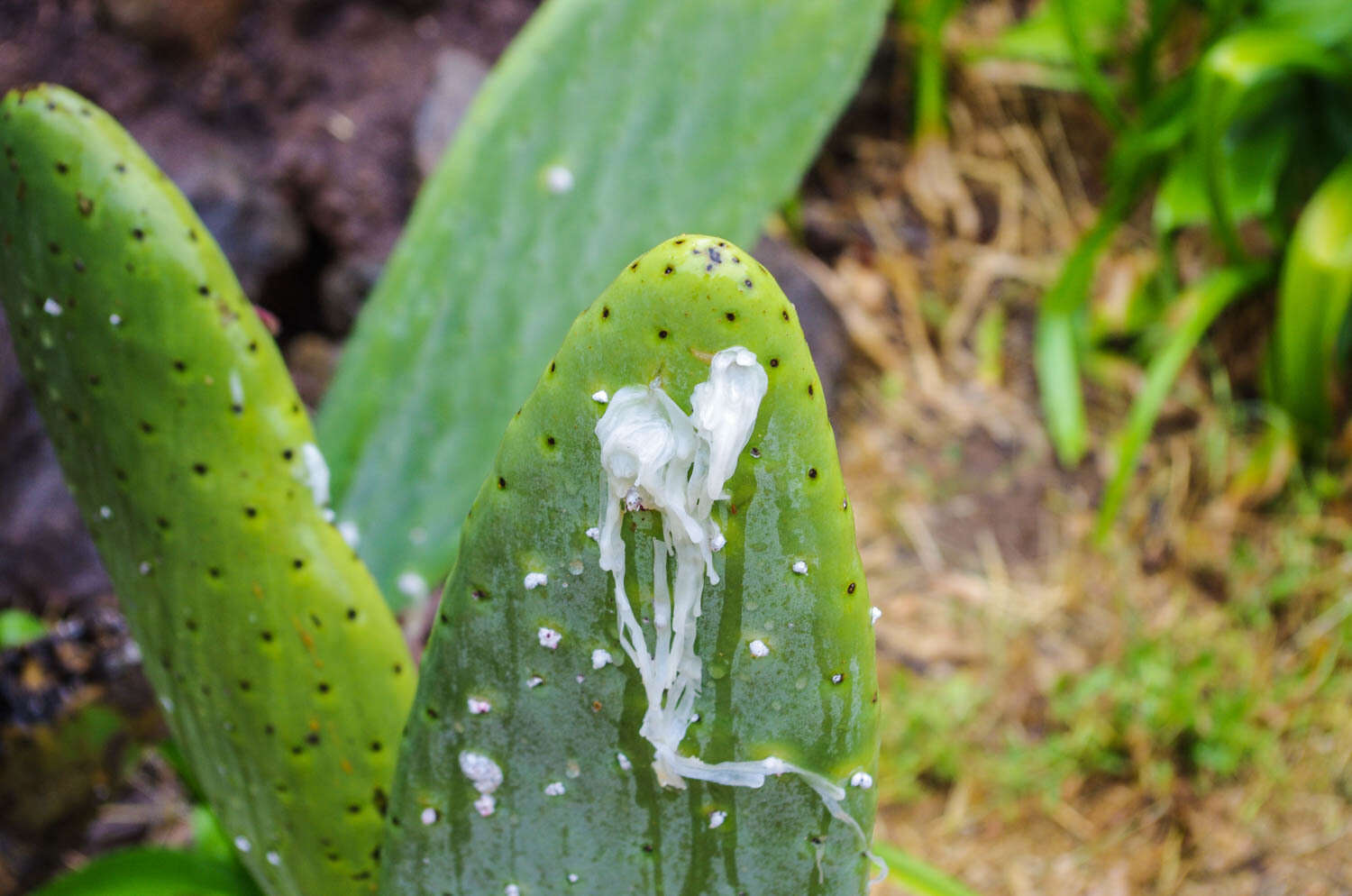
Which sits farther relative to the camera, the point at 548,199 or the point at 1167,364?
the point at 1167,364

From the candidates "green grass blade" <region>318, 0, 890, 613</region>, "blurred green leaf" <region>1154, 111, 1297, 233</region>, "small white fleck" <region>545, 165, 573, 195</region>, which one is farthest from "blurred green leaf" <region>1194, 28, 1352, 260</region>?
"small white fleck" <region>545, 165, 573, 195</region>

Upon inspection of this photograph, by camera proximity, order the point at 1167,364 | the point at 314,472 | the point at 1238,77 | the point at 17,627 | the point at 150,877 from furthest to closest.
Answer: the point at 1167,364
the point at 1238,77
the point at 17,627
the point at 150,877
the point at 314,472

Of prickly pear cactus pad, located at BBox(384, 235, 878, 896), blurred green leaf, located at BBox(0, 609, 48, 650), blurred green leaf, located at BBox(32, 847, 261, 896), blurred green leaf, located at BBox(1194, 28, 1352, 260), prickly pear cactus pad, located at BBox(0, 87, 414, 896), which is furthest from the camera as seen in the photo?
blurred green leaf, located at BBox(1194, 28, 1352, 260)

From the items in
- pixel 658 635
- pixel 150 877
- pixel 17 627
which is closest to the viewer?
pixel 658 635

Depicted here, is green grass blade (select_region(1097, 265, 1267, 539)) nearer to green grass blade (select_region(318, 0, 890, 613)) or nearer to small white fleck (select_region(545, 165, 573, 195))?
green grass blade (select_region(318, 0, 890, 613))

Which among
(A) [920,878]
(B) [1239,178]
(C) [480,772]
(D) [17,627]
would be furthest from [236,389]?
(B) [1239,178]

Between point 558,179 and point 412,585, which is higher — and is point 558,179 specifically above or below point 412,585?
above

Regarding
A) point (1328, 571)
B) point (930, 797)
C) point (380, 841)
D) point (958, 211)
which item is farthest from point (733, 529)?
point (958, 211)

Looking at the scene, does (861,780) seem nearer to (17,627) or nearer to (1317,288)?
(17,627)
